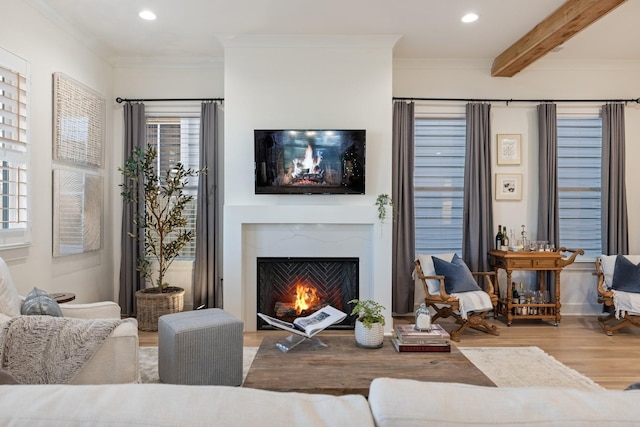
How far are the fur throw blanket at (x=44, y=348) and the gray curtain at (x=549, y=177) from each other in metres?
4.54

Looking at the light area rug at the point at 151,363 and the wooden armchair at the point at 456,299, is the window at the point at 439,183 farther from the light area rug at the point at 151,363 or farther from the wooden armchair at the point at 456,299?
the light area rug at the point at 151,363

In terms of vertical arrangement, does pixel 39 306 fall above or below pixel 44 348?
above

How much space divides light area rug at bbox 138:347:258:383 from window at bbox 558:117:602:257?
374 cm

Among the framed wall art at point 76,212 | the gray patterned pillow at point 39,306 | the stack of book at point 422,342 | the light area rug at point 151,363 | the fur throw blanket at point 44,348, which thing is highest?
the framed wall art at point 76,212

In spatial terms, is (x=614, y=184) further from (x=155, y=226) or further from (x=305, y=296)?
(x=155, y=226)

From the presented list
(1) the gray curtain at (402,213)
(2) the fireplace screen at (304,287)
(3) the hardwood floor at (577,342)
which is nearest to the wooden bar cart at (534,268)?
(3) the hardwood floor at (577,342)

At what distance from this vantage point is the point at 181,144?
15.9 feet

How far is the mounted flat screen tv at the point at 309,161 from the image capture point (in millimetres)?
4168

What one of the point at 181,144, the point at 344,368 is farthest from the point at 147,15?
the point at 344,368

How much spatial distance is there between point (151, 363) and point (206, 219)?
5.80 ft

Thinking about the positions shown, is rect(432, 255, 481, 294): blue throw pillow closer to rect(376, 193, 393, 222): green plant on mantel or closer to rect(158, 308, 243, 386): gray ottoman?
rect(376, 193, 393, 222): green plant on mantel

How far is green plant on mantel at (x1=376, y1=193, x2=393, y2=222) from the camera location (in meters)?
4.19

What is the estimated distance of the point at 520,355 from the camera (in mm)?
3574

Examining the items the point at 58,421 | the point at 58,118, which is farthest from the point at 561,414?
the point at 58,118
